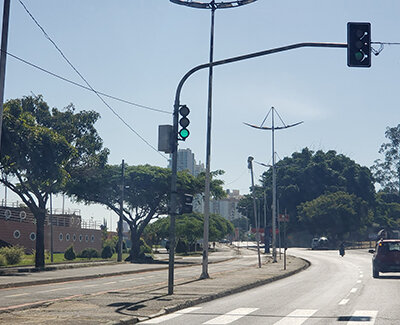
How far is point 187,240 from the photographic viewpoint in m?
85.5

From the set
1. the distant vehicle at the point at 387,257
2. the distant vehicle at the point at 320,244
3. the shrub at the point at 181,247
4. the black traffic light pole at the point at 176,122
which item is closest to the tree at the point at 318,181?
the distant vehicle at the point at 320,244

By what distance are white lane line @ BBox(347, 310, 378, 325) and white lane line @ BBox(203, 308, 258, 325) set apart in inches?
89.9

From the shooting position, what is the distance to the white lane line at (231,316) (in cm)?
1199

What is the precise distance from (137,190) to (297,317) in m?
42.2

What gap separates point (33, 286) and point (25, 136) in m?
10.6

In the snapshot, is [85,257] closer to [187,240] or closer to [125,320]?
[187,240]

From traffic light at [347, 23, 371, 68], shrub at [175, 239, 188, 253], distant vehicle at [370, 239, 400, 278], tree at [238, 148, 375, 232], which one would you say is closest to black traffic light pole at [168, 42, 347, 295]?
traffic light at [347, 23, 371, 68]

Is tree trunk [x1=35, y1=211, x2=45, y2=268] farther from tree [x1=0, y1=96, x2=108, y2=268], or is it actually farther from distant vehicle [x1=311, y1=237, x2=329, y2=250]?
distant vehicle [x1=311, y1=237, x2=329, y2=250]

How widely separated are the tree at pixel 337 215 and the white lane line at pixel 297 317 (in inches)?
3304

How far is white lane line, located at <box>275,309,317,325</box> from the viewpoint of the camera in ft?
38.7

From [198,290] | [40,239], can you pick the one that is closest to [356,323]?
[198,290]

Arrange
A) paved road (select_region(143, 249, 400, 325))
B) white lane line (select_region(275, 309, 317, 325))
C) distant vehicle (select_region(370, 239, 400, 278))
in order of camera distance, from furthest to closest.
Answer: distant vehicle (select_region(370, 239, 400, 278)) → paved road (select_region(143, 249, 400, 325)) → white lane line (select_region(275, 309, 317, 325))

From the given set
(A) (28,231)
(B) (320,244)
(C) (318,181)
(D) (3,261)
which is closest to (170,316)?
(D) (3,261)

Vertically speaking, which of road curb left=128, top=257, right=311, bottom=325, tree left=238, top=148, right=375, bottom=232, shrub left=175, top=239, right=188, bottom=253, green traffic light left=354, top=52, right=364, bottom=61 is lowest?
shrub left=175, top=239, right=188, bottom=253
